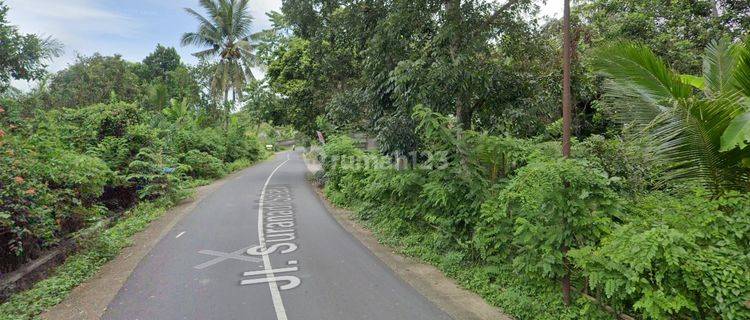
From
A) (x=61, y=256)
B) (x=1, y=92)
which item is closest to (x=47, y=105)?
(x=1, y=92)

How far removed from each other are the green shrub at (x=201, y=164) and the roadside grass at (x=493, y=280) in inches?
631

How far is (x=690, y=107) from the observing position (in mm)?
4020

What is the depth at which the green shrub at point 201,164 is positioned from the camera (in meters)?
22.8

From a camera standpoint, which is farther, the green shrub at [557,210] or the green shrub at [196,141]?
the green shrub at [196,141]

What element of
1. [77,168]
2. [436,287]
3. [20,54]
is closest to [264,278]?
[436,287]

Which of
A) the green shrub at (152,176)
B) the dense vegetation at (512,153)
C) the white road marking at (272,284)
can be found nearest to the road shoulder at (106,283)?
the dense vegetation at (512,153)

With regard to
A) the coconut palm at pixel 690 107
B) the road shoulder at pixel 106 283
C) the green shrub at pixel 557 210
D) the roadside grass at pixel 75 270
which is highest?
the coconut palm at pixel 690 107

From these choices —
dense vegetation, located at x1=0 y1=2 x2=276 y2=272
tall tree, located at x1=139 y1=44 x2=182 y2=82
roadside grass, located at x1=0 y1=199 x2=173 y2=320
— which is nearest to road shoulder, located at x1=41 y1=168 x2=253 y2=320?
roadside grass, located at x1=0 y1=199 x2=173 y2=320

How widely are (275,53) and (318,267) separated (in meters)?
15.9

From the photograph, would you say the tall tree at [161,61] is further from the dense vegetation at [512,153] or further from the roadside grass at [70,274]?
the roadside grass at [70,274]

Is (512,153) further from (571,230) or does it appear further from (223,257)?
(223,257)

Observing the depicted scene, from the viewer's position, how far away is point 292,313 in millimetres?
5781

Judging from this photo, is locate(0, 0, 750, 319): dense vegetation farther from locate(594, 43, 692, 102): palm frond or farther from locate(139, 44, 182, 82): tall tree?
locate(139, 44, 182, 82): tall tree

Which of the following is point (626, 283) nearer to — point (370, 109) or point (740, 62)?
point (740, 62)
